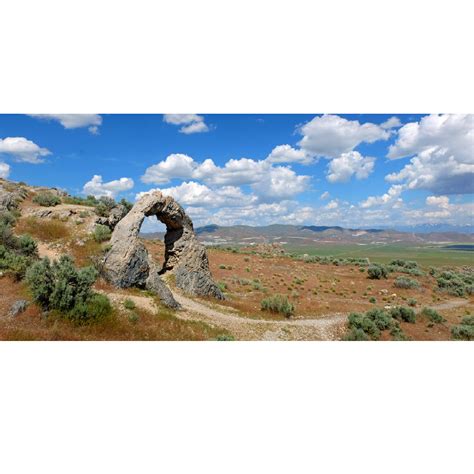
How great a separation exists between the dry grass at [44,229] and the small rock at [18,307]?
1143 centimetres

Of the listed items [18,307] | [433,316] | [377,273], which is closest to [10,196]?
[18,307]

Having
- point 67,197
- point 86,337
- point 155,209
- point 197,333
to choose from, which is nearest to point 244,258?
point 67,197

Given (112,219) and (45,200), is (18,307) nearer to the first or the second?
(112,219)

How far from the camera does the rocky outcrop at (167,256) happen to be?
17.0m

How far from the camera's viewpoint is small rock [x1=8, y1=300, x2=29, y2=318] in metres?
11.1

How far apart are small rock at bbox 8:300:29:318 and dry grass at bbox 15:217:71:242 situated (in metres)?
11.4

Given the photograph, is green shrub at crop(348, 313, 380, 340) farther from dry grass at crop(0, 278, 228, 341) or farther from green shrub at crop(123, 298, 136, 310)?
green shrub at crop(123, 298, 136, 310)

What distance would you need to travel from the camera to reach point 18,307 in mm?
11305

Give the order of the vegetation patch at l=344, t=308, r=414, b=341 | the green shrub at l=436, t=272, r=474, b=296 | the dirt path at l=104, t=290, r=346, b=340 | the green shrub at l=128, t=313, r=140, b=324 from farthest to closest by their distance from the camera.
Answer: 1. the green shrub at l=436, t=272, r=474, b=296
2. the vegetation patch at l=344, t=308, r=414, b=341
3. the dirt path at l=104, t=290, r=346, b=340
4. the green shrub at l=128, t=313, r=140, b=324

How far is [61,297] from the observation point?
1162 cm

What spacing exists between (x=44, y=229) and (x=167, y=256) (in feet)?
29.6

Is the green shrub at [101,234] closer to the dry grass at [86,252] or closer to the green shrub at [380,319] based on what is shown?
the dry grass at [86,252]

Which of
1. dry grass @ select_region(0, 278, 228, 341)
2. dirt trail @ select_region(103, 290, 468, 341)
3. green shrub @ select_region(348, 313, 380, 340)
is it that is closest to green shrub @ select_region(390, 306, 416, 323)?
green shrub @ select_region(348, 313, 380, 340)

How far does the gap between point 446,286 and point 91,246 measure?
4457 cm
